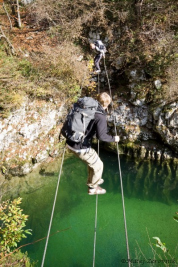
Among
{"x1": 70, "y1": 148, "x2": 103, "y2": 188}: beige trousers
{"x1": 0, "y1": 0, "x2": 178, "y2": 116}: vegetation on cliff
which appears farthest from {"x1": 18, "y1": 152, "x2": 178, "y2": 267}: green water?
{"x1": 0, "y1": 0, "x2": 178, "y2": 116}: vegetation on cliff

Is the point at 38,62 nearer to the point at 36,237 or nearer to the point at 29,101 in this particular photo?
the point at 29,101

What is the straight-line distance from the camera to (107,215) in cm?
636

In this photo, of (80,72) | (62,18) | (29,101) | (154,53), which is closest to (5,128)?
(29,101)

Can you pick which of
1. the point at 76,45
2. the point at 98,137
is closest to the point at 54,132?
the point at 76,45

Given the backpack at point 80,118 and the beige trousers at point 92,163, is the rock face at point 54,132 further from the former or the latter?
the backpack at point 80,118

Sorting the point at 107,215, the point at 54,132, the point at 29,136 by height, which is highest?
the point at 29,136

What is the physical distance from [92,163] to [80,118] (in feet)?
2.70

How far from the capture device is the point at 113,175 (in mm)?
8070

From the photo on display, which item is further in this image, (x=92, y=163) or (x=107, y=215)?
(x=107, y=215)

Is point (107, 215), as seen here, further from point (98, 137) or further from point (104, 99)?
point (104, 99)

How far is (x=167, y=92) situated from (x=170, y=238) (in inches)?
199

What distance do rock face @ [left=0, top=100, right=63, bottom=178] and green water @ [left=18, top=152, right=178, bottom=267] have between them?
80 centimetres

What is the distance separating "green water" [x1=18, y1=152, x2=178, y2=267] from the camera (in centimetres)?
519

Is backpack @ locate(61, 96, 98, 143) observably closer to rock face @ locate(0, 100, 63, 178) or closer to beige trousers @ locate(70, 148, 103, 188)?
beige trousers @ locate(70, 148, 103, 188)
